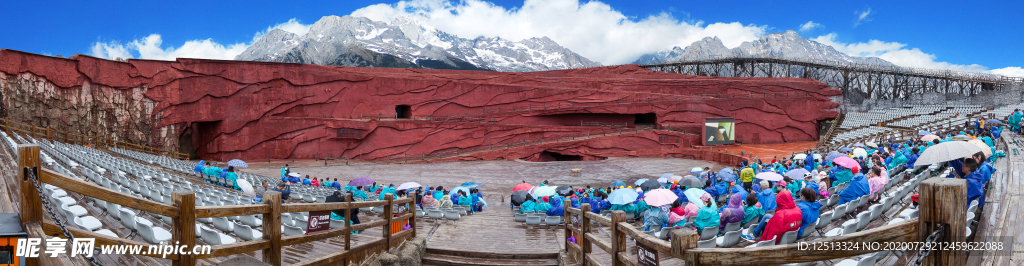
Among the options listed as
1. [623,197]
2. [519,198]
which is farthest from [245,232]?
[519,198]

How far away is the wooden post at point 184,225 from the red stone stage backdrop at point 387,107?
27.1m

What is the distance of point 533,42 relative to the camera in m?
176

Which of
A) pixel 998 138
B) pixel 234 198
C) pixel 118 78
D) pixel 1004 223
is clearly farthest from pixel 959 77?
pixel 118 78

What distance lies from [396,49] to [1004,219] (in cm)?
12816

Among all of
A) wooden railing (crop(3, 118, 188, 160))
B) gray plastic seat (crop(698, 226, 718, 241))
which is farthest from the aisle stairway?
wooden railing (crop(3, 118, 188, 160))

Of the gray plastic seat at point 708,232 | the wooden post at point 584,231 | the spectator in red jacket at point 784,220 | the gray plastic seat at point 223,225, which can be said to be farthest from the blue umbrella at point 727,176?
the gray plastic seat at point 223,225

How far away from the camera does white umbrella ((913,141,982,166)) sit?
8.15 metres

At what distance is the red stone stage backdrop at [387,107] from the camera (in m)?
24.4

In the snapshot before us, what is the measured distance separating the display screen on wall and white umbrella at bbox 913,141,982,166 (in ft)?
85.9

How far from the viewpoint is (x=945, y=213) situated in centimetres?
238

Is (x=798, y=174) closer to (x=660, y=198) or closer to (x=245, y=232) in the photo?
(x=660, y=198)

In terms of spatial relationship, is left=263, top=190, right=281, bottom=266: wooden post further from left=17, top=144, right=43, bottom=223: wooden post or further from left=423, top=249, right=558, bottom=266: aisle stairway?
left=423, top=249, right=558, bottom=266: aisle stairway

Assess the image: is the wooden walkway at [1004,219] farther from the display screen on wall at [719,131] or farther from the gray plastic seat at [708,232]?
the display screen on wall at [719,131]

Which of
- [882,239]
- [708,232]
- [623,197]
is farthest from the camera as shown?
[623,197]
